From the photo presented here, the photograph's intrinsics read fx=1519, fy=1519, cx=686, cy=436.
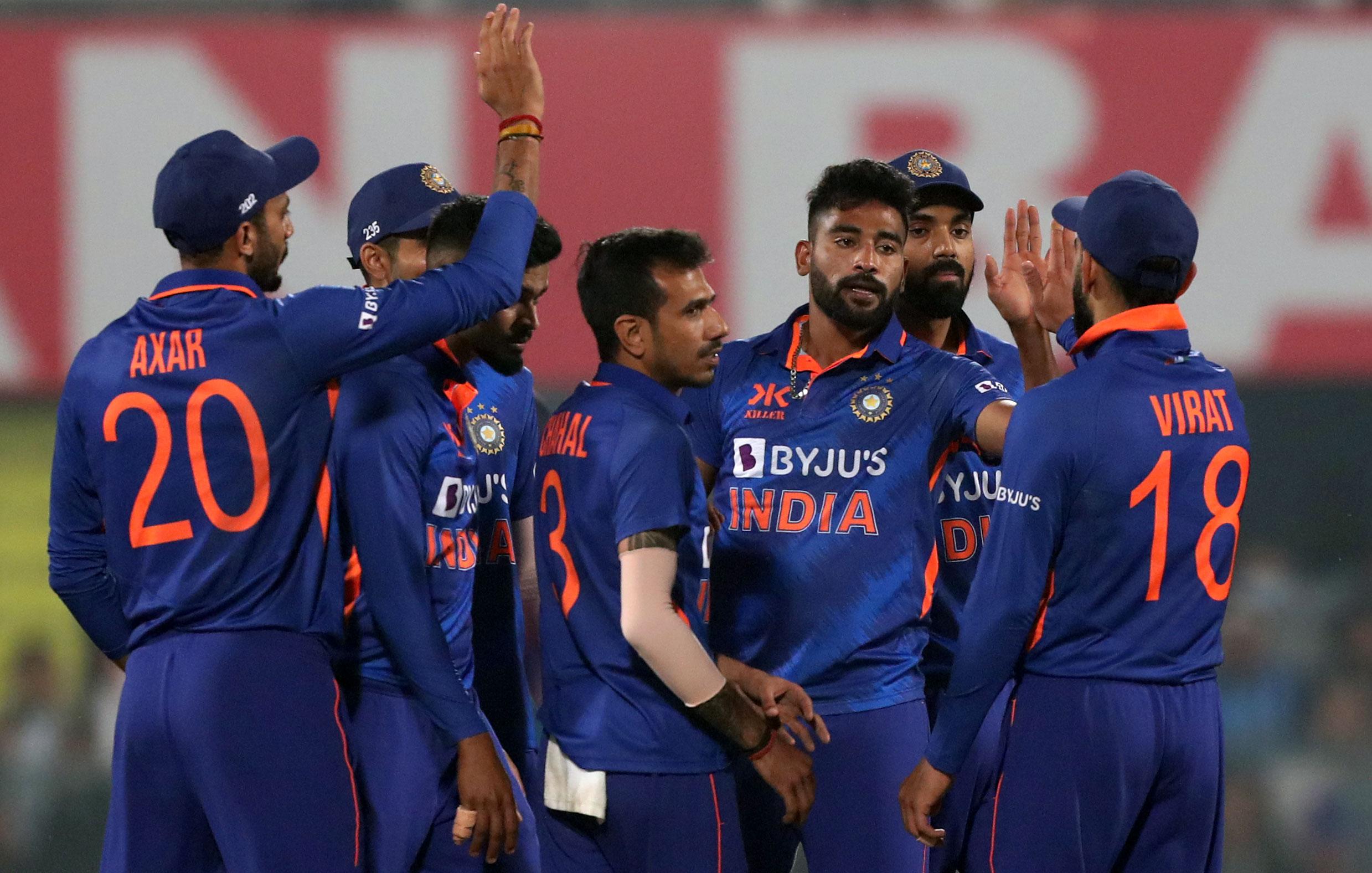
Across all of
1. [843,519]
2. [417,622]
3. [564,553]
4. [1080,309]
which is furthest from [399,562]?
[1080,309]

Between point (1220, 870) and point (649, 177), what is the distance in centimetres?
502

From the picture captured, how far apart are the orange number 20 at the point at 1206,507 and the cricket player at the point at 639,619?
754mm

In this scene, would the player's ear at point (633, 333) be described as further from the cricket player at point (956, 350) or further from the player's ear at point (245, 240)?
the cricket player at point (956, 350)

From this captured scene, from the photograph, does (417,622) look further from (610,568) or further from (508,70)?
(508,70)

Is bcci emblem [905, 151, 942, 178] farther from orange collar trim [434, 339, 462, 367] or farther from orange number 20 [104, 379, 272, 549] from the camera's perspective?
orange number 20 [104, 379, 272, 549]

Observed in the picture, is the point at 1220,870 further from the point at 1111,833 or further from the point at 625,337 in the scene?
the point at 625,337

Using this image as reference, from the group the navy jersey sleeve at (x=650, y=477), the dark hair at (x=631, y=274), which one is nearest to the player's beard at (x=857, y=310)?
the dark hair at (x=631, y=274)

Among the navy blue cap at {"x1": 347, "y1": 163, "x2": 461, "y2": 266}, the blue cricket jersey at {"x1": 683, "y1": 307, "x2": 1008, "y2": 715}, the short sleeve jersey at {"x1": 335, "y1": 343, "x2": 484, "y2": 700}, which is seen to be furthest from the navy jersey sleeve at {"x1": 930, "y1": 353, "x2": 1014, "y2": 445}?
the navy blue cap at {"x1": 347, "y1": 163, "x2": 461, "y2": 266}

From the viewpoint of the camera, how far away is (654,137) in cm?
725

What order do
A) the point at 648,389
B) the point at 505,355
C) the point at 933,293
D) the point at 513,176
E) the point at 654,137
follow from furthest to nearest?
the point at 654,137, the point at 933,293, the point at 505,355, the point at 513,176, the point at 648,389

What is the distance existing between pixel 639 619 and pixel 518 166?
0.97 m

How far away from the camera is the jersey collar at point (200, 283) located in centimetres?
284

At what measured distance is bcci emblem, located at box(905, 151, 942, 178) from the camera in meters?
3.81

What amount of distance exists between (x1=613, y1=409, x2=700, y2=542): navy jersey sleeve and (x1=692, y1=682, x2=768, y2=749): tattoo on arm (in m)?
0.32
